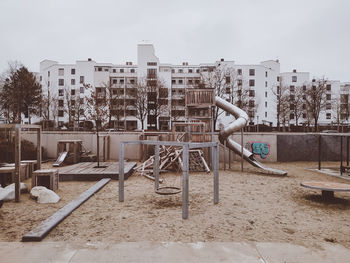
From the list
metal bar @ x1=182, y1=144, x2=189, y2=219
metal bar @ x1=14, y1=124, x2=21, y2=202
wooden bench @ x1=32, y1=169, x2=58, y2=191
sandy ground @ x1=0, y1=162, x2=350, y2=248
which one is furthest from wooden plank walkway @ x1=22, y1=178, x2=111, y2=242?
metal bar @ x1=182, y1=144, x2=189, y2=219

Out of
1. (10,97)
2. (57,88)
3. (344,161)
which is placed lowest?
(344,161)

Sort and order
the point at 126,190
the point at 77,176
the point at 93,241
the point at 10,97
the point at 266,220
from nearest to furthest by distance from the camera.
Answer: the point at 93,241 < the point at 266,220 < the point at 126,190 < the point at 77,176 < the point at 10,97

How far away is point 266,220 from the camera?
579cm

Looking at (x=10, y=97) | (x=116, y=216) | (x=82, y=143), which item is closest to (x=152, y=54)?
(x=10, y=97)

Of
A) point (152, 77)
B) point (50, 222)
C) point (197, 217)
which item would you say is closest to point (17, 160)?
point (50, 222)

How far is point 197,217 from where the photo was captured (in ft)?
19.4

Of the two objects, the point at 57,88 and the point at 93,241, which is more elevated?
the point at 57,88

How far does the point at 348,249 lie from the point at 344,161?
1669cm

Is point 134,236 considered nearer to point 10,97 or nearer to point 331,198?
point 331,198

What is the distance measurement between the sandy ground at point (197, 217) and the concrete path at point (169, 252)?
0.98 feet

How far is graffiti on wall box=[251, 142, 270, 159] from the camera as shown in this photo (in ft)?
59.7

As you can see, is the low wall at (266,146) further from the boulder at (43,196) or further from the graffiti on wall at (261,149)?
the boulder at (43,196)

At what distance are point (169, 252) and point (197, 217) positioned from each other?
1.96 metres

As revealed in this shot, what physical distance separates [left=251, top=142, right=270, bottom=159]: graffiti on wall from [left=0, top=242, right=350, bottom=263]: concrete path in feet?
46.3
